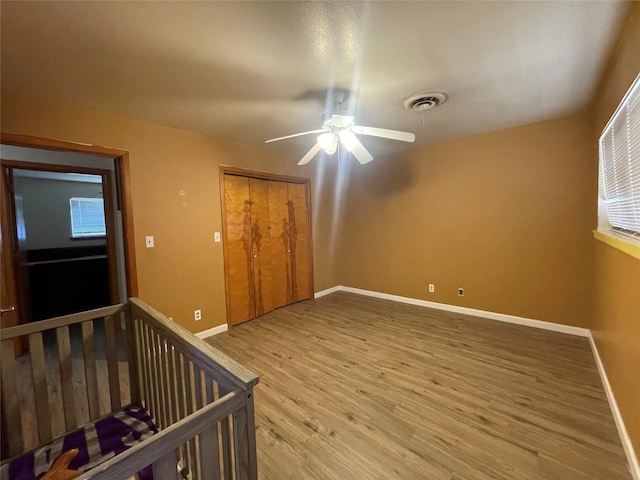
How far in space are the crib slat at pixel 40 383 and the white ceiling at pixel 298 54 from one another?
5.40 feet

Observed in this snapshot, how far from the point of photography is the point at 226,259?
131 inches

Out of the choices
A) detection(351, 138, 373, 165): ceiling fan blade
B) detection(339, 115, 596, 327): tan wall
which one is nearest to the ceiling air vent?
detection(351, 138, 373, 165): ceiling fan blade

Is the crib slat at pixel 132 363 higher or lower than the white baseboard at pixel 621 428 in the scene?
higher

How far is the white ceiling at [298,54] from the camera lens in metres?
1.32

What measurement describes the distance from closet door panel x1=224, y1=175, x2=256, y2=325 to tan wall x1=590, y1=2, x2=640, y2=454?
11.1ft

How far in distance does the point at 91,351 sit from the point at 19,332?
0.35 metres

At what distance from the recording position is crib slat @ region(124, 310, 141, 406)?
1815mm

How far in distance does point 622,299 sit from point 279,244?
11.3ft

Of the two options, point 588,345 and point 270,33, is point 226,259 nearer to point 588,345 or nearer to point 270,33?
point 270,33

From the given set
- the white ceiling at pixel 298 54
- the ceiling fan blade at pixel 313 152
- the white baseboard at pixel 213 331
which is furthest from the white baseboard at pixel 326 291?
the white ceiling at pixel 298 54

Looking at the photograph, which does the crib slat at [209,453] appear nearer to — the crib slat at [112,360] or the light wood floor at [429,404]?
the light wood floor at [429,404]

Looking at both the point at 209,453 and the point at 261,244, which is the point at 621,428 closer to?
the point at 209,453

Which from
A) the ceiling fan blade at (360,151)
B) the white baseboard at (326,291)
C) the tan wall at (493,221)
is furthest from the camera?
the white baseboard at (326,291)

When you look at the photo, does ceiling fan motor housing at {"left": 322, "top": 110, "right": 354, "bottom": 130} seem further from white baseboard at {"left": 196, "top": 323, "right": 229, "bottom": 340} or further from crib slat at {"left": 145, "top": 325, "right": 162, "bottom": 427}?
white baseboard at {"left": 196, "top": 323, "right": 229, "bottom": 340}
